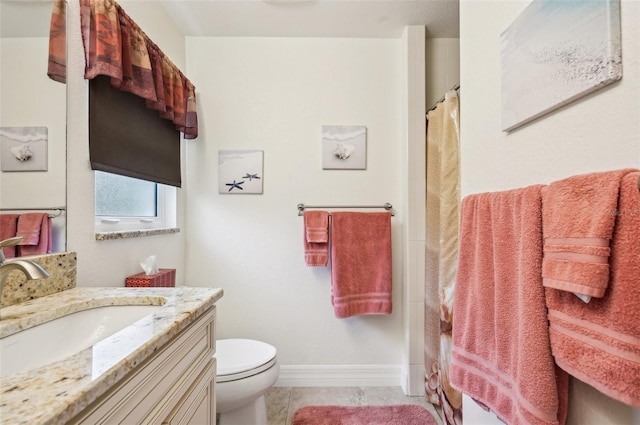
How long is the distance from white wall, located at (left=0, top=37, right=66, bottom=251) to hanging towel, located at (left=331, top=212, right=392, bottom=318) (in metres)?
1.25

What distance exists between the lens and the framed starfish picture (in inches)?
69.0

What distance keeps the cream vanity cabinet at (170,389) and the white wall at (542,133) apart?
0.86 m

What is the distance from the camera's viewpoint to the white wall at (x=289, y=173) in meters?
1.77

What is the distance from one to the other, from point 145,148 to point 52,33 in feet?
1.66

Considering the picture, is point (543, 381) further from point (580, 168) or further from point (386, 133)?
point (386, 133)

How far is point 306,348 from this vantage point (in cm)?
176

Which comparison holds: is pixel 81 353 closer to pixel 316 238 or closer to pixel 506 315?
pixel 506 315

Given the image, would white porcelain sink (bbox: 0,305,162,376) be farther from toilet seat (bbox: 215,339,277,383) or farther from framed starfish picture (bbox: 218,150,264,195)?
framed starfish picture (bbox: 218,150,264,195)

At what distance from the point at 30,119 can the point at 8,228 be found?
34 cm

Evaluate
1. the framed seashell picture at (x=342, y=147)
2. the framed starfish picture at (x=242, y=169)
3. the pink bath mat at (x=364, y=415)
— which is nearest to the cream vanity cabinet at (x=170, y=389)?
the pink bath mat at (x=364, y=415)

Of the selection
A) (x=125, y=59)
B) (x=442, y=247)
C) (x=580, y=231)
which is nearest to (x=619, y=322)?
(x=580, y=231)

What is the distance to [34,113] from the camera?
854 millimetres

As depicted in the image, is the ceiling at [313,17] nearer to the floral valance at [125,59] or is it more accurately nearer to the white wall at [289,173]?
the white wall at [289,173]

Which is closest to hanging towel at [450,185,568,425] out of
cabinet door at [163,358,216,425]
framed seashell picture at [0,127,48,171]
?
cabinet door at [163,358,216,425]
